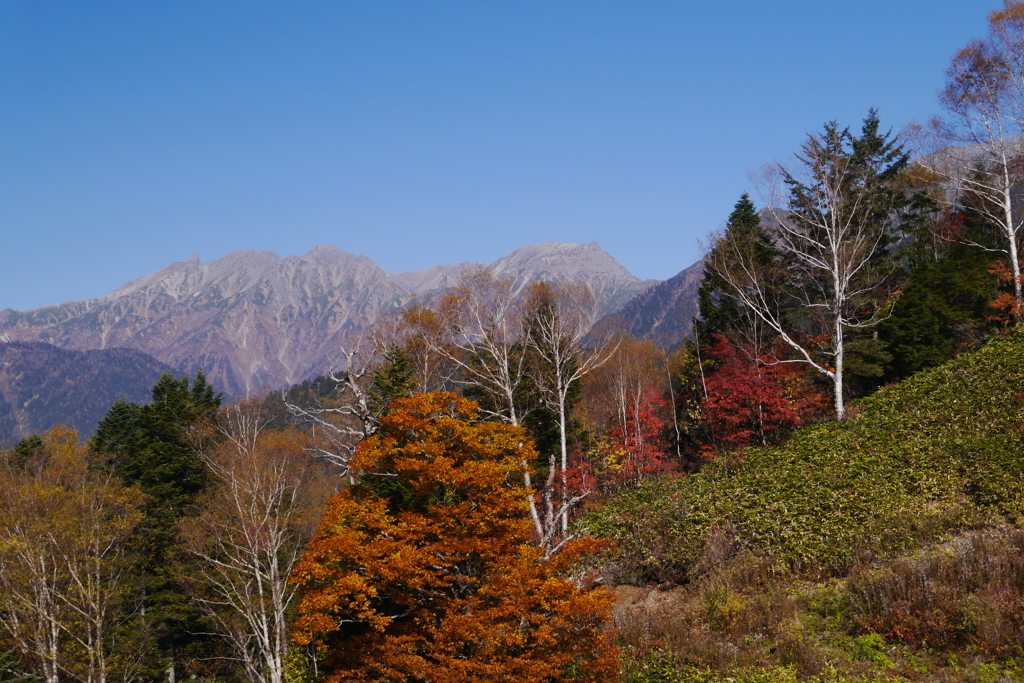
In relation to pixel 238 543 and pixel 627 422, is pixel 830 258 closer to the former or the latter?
pixel 627 422

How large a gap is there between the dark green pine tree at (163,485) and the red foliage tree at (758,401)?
26.9 meters

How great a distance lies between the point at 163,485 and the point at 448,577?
1082 inches

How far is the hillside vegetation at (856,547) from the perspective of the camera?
10000 millimetres

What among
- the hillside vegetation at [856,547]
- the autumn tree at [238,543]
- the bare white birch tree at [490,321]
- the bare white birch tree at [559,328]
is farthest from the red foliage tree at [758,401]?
the autumn tree at [238,543]

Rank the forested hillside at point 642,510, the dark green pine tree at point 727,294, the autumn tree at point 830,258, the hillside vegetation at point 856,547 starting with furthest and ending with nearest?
1. the dark green pine tree at point 727,294
2. the autumn tree at point 830,258
3. the forested hillside at point 642,510
4. the hillside vegetation at point 856,547

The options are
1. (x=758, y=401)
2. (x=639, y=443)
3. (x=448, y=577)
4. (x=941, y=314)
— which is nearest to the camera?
(x=448, y=577)

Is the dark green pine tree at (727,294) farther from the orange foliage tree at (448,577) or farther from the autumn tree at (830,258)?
the orange foliage tree at (448,577)

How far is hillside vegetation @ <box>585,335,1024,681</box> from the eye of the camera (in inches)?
394

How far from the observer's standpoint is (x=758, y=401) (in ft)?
83.5

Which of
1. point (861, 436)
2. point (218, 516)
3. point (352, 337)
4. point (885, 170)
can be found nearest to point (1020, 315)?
point (861, 436)

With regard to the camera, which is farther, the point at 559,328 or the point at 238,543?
the point at 238,543

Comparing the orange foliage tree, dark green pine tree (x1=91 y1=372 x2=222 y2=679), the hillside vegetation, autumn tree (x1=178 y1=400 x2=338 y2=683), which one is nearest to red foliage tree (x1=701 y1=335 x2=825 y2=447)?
the hillside vegetation

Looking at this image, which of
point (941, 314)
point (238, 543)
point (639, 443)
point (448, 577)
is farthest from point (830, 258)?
point (238, 543)

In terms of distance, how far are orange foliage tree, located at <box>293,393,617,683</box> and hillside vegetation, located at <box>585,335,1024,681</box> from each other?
2.13 m
